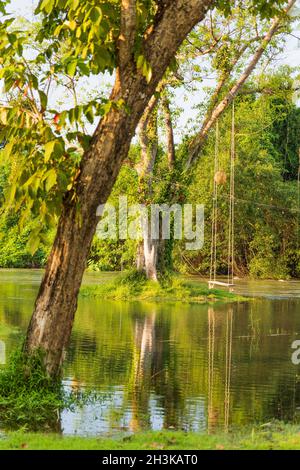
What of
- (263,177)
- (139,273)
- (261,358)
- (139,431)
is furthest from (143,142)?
(139,431)

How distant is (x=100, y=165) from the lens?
29.5 ft

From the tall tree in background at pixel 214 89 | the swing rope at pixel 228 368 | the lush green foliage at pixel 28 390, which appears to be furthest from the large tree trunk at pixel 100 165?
the tall tree in background at pixel 214 89

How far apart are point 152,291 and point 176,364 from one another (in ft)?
41.4

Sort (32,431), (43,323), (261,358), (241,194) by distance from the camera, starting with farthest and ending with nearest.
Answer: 1. (241,194)
2. (261,358)
3. (43,323)
4. (32,431)

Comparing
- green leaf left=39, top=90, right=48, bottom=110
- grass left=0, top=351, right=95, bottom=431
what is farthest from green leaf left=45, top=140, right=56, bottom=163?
grass left=0, top=351, right=95, bottom=431

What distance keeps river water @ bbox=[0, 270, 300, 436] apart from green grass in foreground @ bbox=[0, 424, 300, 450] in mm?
582

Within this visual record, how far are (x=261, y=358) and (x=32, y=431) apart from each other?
5974 mm

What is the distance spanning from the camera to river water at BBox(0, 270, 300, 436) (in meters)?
8.74

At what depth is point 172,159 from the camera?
25734mm

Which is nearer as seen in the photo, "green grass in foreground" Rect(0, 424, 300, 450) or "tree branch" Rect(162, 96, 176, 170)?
"green grass in foreground" Rect(0, 424, 300, 450)

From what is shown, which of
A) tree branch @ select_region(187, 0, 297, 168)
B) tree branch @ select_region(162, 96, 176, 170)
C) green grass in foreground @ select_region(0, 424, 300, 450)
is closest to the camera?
green grass in foreground @ select_region(0, 424, 300, 450)

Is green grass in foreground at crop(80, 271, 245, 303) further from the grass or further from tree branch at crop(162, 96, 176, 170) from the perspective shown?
the grass
